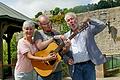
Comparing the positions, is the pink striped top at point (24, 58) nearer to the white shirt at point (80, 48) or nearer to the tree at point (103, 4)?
the white shirt at point (80, 48)

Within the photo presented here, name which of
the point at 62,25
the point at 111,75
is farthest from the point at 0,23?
the point at 62,25

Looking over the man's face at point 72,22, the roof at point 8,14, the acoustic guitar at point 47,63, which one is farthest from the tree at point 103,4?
the acoustic guitar at point 47,63

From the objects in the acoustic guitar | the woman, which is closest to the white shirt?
the acoustic guitar

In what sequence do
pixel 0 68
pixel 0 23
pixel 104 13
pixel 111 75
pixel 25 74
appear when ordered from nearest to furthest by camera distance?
pixel 25 74 → pixel 0 68 → pixel 0 23 → pixel 111 75 → pixel 104 13

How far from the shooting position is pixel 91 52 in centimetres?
552

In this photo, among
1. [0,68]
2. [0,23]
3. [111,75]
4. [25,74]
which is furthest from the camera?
[111,75]

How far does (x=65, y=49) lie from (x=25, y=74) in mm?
618

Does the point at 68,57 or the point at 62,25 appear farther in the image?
the point at 62,25

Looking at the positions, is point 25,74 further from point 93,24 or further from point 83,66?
point 93,24

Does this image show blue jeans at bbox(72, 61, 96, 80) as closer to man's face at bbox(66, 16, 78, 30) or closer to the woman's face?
man's face at bbox(66, 16, 78, 30)

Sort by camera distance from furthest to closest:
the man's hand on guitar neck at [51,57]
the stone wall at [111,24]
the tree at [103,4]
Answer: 1. the tree at [103,4]
2. the stone wall at [111,24]
3. the man's hand on guitar neck at [51,57]

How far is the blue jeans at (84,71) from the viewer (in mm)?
5543

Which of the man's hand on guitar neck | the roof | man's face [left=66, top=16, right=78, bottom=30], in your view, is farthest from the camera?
the roof

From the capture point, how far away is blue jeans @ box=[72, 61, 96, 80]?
5.54m
